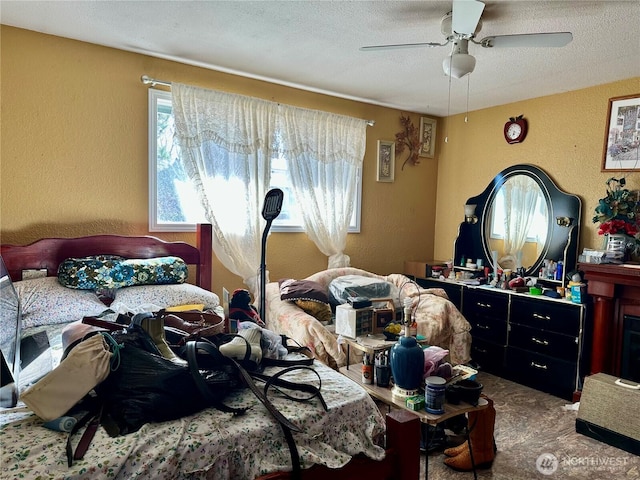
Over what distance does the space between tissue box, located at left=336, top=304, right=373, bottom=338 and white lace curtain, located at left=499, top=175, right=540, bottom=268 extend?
82.6 inches

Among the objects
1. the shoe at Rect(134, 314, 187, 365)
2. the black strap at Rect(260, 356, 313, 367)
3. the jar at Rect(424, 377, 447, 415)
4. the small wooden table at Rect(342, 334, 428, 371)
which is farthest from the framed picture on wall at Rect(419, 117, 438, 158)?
the shoe at Rect(134, 314, 187, 365)

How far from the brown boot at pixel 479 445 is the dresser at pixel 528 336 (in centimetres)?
132

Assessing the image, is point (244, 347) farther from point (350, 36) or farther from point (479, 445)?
point (350, 36)

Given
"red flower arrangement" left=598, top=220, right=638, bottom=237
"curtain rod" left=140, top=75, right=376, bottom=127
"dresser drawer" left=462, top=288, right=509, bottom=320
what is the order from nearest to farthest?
"curtain rod" left=140, top=75, right=376, bottom=127 < "red flower arrangement" left=598, top=220, right=638, bottom=237 < "dresser drawer" left=462, top=288, right=509, bottom=320

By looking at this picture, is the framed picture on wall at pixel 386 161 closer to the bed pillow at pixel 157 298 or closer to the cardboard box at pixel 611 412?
the bed pillow at pixel 157 298

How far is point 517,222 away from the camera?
391 centimetres

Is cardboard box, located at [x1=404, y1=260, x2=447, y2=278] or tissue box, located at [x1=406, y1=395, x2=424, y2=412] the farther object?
cardboard box, located at [x1=404, y1=260, x2=447, y2=278]

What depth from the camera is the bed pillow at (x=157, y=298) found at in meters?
2.35

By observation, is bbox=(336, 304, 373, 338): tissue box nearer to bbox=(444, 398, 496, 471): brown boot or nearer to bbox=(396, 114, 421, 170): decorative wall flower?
bbox=(444, 398, 496, 471): brown boot

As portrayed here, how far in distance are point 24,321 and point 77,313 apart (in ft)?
0.78

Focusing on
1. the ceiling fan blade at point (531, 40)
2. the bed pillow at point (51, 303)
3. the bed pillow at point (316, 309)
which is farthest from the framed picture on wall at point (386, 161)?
the bed pillow at point (51, 303)

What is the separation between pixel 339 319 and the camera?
101 inches

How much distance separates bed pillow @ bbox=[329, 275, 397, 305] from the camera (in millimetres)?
3365

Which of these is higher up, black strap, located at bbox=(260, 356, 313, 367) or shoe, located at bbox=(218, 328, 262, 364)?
shoe, located at bbox=(218, 328, 262, 364)
